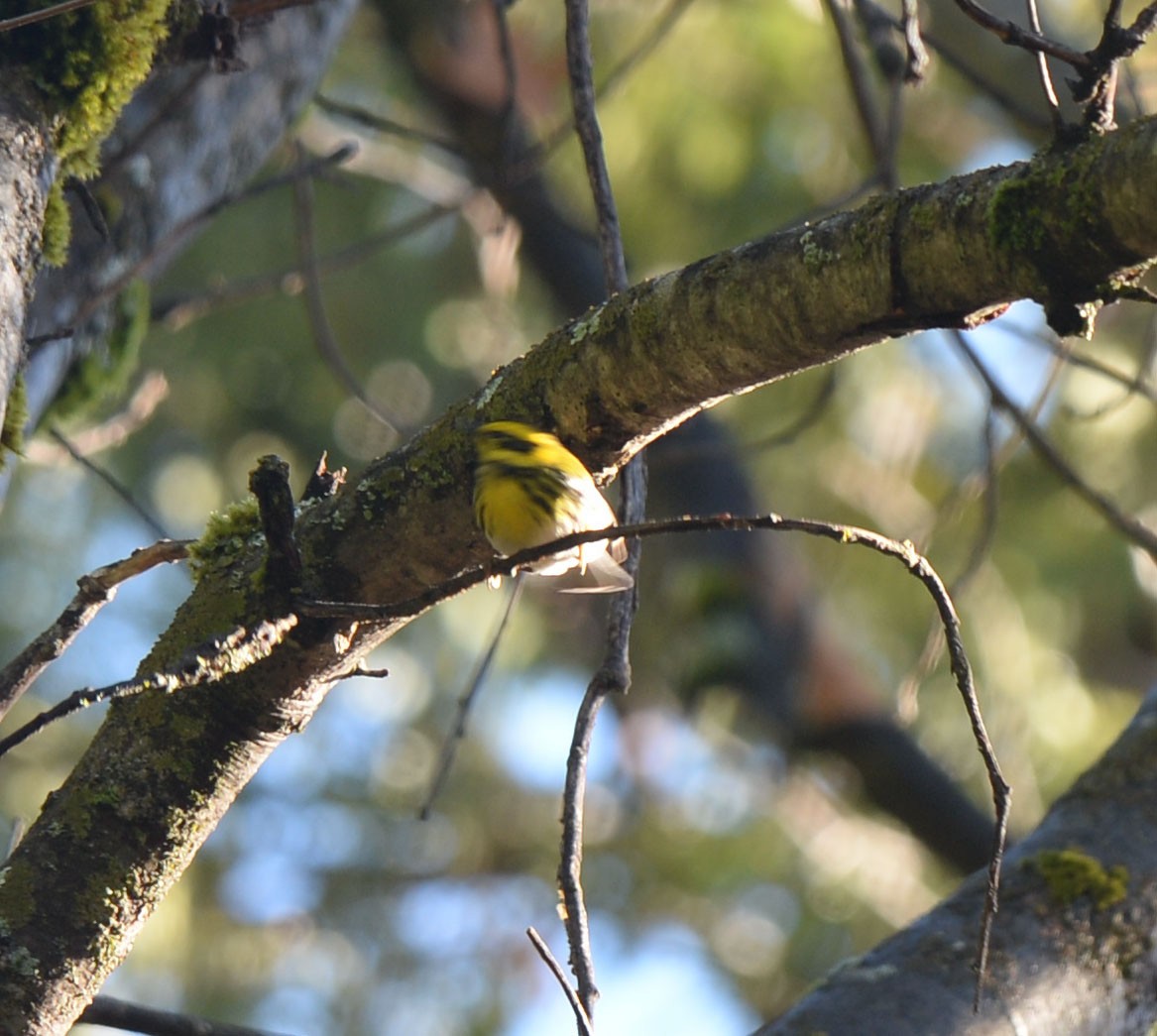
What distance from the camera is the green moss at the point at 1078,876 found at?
1.89m

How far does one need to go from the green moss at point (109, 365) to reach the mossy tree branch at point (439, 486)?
35.4 inches

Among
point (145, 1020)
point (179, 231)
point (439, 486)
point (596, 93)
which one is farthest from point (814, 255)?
point (596, 93)

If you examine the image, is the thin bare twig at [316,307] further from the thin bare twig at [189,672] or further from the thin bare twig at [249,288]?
the thin bare twig at [189,672]

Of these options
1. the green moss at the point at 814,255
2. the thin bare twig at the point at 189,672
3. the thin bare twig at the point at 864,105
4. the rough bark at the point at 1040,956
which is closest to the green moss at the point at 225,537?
the thin bare twig at the point at 189,672

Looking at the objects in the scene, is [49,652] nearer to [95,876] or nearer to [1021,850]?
[95,876]

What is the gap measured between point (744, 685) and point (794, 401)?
81.4 inches

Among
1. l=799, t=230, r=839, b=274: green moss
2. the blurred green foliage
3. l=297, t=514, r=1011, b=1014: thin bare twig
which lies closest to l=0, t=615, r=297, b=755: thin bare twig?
l=297, t=514, r=1011, b=1014: thin bare twig

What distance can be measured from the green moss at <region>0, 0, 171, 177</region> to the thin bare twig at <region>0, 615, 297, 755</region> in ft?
2.07

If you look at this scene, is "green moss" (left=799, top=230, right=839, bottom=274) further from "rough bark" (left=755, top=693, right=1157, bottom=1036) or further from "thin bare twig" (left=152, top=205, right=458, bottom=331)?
"thin bare twig" (left=152, top=205, right=458, bottom=331)

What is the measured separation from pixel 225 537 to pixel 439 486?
0.28m

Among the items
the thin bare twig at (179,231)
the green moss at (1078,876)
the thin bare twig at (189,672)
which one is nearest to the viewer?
the thin bare twig at (189,672)

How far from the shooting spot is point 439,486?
136cm

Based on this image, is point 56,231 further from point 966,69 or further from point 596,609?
point 596,609

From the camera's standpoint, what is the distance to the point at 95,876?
138cm
